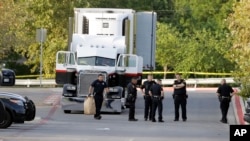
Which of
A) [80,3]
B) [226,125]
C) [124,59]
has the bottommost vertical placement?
[226,125]

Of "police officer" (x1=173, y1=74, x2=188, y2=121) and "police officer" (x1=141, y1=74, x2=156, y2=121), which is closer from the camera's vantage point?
"police officer" (x1=173, y1=74, x2=188, y2=121)

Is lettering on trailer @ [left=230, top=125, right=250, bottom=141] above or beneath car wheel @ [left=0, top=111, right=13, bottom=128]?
above

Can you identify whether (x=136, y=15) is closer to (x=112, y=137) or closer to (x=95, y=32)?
(x=95, y=32)

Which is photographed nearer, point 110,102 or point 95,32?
point 110,102

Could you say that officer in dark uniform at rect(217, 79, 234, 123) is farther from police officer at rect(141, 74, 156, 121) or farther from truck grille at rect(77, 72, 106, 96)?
truck grille at rect(77, 72, 106, 96)

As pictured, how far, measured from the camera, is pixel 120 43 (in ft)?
121

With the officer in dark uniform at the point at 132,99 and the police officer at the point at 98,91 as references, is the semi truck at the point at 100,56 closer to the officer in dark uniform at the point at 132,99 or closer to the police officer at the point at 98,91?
the officer in dark uniform at the point at 132,99

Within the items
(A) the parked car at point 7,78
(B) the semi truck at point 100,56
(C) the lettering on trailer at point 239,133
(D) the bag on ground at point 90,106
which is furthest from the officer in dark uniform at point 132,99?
(C) the lettering on trailer at point 239,133

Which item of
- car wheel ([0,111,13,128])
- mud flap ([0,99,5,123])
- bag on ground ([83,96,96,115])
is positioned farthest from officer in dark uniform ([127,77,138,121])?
mud flap ([0,99,5,123])

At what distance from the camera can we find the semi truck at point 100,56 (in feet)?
115

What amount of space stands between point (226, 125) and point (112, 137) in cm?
820

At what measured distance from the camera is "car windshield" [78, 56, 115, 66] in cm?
3612

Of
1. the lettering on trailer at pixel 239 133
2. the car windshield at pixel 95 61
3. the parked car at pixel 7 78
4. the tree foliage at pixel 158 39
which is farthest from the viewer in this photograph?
the tree foliage at pixel 158 39

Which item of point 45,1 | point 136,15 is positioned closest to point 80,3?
point 45,1
